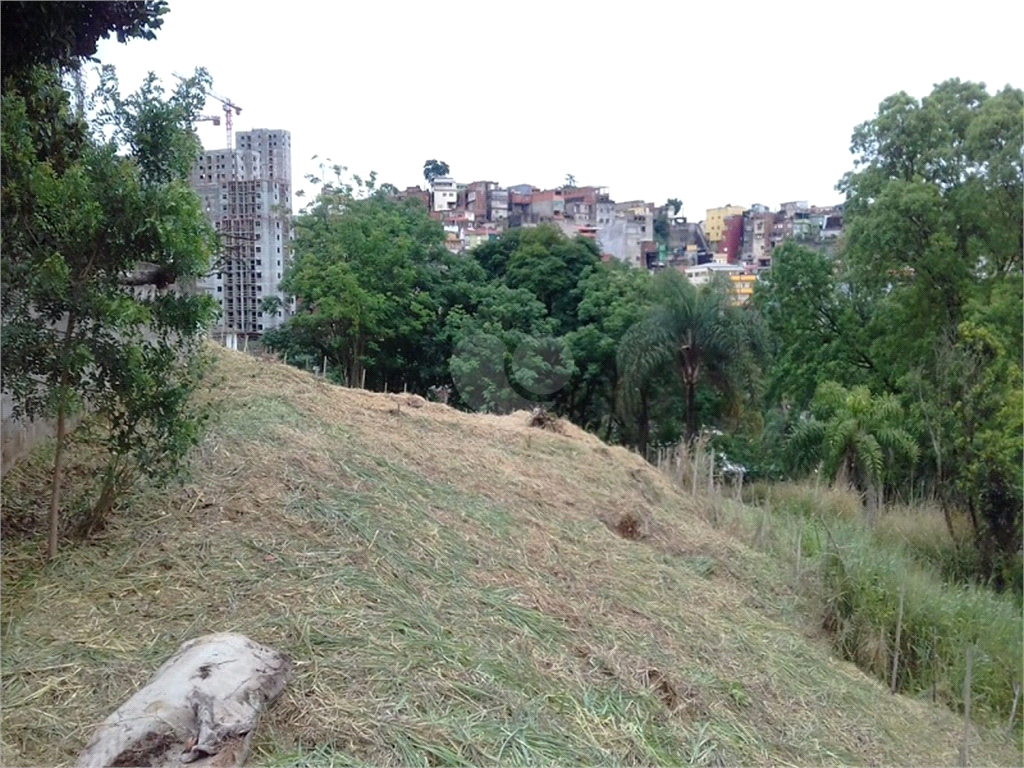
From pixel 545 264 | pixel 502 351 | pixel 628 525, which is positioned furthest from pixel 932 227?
pixel 628 525

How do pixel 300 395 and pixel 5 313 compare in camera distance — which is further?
pixel 300 395

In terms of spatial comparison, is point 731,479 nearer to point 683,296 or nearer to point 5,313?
point 683,296

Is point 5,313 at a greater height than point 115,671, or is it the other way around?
point 5,313

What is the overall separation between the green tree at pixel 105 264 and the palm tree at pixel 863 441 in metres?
9.80

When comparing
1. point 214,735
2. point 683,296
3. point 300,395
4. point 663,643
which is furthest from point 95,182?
point 683,296

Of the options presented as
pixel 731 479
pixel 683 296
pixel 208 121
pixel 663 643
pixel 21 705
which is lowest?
pixel 731 479

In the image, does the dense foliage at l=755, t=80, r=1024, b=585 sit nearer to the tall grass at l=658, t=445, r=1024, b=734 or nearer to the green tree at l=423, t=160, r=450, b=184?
the tall grass at l=658, t=445, r=1024, b=734

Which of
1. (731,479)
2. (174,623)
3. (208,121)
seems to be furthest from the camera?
(731,479)

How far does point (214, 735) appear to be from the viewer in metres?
2.70

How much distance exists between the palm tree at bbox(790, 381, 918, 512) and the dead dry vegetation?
657 cm

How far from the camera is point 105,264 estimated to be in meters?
3.71

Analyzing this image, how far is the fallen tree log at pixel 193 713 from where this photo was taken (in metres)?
2.63

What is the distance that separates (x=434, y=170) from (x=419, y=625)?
43.0ft

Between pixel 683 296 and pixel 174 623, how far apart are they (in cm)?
1258
